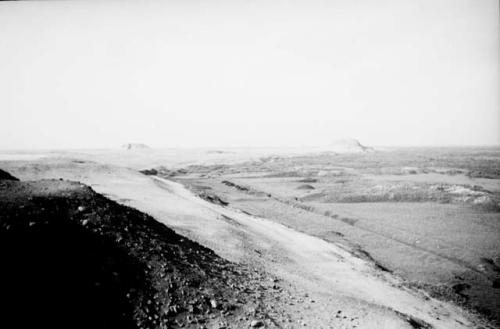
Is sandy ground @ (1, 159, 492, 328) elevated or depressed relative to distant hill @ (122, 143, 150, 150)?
depressed

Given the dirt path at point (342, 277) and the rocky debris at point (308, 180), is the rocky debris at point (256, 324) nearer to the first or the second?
the dirt path at point (342, 277)

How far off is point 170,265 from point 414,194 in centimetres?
3157

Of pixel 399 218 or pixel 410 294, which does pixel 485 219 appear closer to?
pixel 399 218

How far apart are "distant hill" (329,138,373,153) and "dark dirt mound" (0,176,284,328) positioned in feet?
496

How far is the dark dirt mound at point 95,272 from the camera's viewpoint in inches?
262

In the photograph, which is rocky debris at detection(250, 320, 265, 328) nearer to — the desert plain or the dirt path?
the desert plain

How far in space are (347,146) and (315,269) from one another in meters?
157

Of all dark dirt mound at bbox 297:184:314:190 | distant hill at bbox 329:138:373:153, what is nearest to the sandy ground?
dark dirt mound at bbox 297:184:314:190

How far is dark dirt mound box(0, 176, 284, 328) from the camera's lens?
666 cm

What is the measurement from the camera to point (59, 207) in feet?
30.1

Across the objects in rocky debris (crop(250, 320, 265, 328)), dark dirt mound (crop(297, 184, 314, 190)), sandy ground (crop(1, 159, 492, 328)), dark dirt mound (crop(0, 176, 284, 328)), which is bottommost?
dark dirt mound (crop(297, 184, 314, 190))

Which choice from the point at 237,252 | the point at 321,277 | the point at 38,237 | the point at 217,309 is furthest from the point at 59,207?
the point at 321,277

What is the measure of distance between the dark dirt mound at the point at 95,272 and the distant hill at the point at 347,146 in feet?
496

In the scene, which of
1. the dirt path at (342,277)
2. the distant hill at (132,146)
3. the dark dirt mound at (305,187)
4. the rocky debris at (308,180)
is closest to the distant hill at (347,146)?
the distant hill at (132,146)
